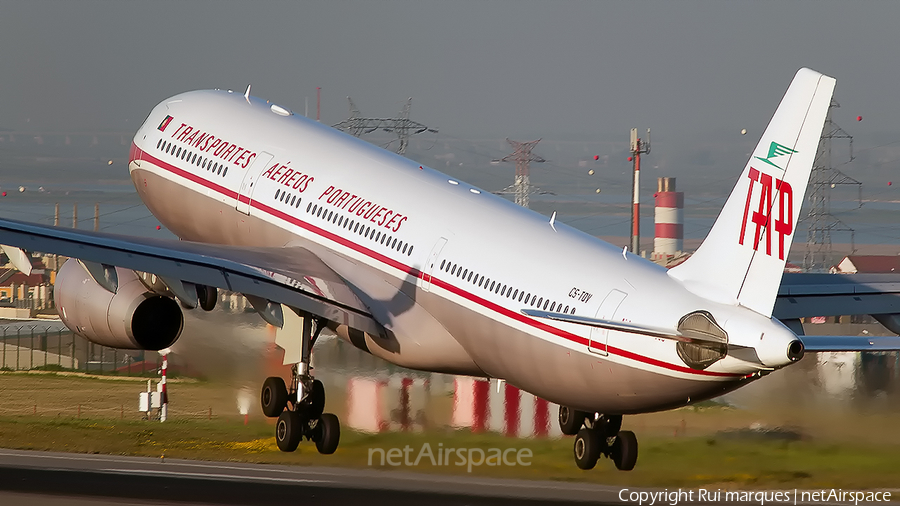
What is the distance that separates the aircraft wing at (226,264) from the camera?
2350cm

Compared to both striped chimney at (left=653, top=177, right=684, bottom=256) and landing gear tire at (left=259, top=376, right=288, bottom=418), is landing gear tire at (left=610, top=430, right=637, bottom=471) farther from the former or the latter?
striped chimney at (left=653, top=177, right=684, bottom=256)

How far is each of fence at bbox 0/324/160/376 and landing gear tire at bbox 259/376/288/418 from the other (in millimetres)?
13094

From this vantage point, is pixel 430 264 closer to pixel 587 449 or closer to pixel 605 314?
pixel 587 449

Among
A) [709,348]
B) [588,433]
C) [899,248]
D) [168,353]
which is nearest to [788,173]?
[709,348]

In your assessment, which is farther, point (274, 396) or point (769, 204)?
point (274, 396)

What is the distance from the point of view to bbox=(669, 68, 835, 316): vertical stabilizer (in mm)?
19047

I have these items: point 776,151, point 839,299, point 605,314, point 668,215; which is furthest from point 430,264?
point 668,215

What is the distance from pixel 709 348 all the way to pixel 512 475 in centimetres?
1075

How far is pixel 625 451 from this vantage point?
25.5 m

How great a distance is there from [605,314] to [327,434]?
8.12 m

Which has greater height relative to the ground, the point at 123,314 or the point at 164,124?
the point at 164,124

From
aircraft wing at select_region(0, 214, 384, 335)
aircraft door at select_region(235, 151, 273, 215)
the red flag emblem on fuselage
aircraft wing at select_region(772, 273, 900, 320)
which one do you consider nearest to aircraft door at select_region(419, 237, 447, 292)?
aircraft wing at select_region(0, 214, 384, 335)

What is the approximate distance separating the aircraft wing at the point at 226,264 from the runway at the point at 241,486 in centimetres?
364

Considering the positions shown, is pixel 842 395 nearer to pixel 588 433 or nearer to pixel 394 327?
pixel 588 433
